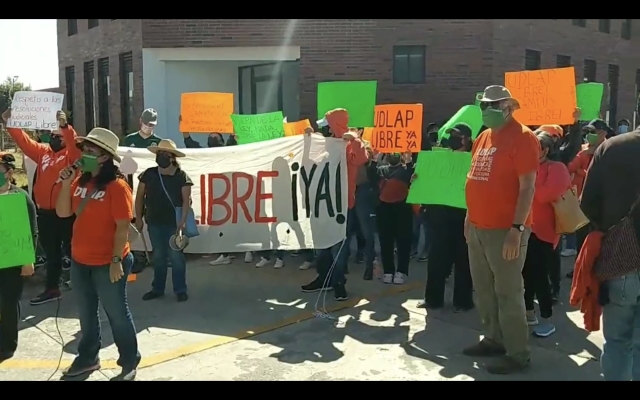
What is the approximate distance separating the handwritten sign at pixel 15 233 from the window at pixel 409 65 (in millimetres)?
10756

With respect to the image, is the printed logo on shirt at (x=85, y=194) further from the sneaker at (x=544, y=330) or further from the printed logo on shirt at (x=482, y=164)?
the sneaker at (x=544, y=330)

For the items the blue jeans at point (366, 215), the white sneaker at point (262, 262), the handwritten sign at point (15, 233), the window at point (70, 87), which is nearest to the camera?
the handwritten sign at point (15, 233)

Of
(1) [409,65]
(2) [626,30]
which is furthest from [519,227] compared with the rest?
(2) [626,30]

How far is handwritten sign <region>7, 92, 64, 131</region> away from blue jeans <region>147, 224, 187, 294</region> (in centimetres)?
153

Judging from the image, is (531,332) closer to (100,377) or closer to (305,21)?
(100,377)

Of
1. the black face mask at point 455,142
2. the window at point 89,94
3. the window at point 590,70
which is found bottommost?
the black face mask at point 455,142

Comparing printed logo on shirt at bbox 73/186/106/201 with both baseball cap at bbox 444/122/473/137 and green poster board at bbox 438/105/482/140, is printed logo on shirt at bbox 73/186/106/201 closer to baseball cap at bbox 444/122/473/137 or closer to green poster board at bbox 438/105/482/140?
baseball cap at bbox 444/122/473/137

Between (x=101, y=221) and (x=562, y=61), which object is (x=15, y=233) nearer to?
(x=101, y=221)

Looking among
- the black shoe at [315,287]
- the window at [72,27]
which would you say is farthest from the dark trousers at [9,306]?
the window at [72,27]

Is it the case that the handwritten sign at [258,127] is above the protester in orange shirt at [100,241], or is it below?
above

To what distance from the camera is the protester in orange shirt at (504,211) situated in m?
4.23

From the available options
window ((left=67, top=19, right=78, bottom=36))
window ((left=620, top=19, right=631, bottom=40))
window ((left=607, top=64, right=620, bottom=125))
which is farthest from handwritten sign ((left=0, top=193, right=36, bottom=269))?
window ((left=620, top=19, right=631, bottom=40))

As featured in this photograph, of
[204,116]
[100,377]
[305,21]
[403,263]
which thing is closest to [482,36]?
[305,21]

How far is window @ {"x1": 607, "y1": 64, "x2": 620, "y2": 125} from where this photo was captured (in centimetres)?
1986
